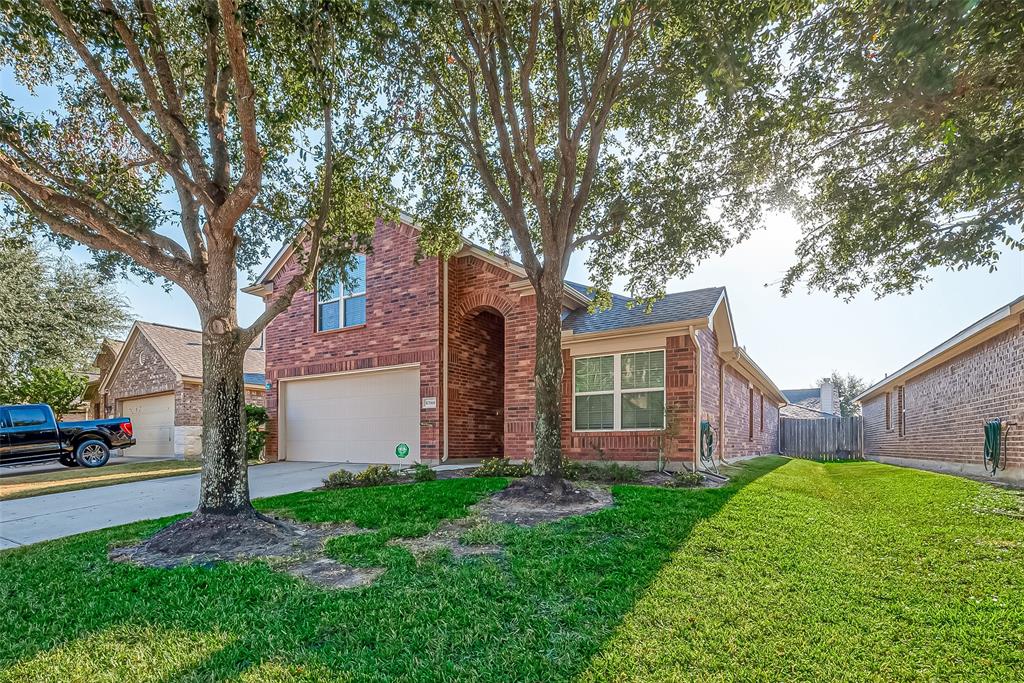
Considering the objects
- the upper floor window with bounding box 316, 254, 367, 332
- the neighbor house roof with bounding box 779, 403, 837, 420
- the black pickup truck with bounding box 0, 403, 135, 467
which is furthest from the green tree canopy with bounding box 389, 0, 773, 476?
the neighbor house roof with bounding box 779, 403, 837, 420

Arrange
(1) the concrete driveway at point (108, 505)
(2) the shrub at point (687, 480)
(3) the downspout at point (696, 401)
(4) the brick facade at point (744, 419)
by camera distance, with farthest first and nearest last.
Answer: (4) the brick facade at point (744, 419)
(3) the downspout at point (696, 401)
(2) the shrub at point (687, 480)
(1) the concrete driveway at point (108, 505)

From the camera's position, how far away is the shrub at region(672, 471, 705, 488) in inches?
329

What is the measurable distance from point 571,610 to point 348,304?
37.3 feet

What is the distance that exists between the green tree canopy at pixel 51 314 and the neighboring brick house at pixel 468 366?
8.33 m

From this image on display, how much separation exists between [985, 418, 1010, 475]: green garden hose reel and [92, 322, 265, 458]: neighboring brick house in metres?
19.4

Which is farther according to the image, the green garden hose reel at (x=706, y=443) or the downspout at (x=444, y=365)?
the downspout at (x=444, y=365)

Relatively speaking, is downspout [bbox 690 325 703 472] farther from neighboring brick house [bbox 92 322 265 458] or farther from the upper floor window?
neighboring brick house [bbox 92 322 265 458]

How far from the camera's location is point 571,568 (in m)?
4.21

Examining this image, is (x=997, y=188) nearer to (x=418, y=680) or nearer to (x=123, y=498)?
(x=418, y=680)

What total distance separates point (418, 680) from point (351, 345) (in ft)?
36.6

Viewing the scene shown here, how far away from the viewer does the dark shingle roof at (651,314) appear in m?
10.1

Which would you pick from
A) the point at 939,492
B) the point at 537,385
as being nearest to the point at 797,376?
the point at 939,492

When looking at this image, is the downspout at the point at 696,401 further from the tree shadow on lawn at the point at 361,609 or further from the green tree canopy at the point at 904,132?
the tree shadow on lawn at the point at 361,609

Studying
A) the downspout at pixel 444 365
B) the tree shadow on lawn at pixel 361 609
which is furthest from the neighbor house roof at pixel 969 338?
the downspout at pixel 444 365
